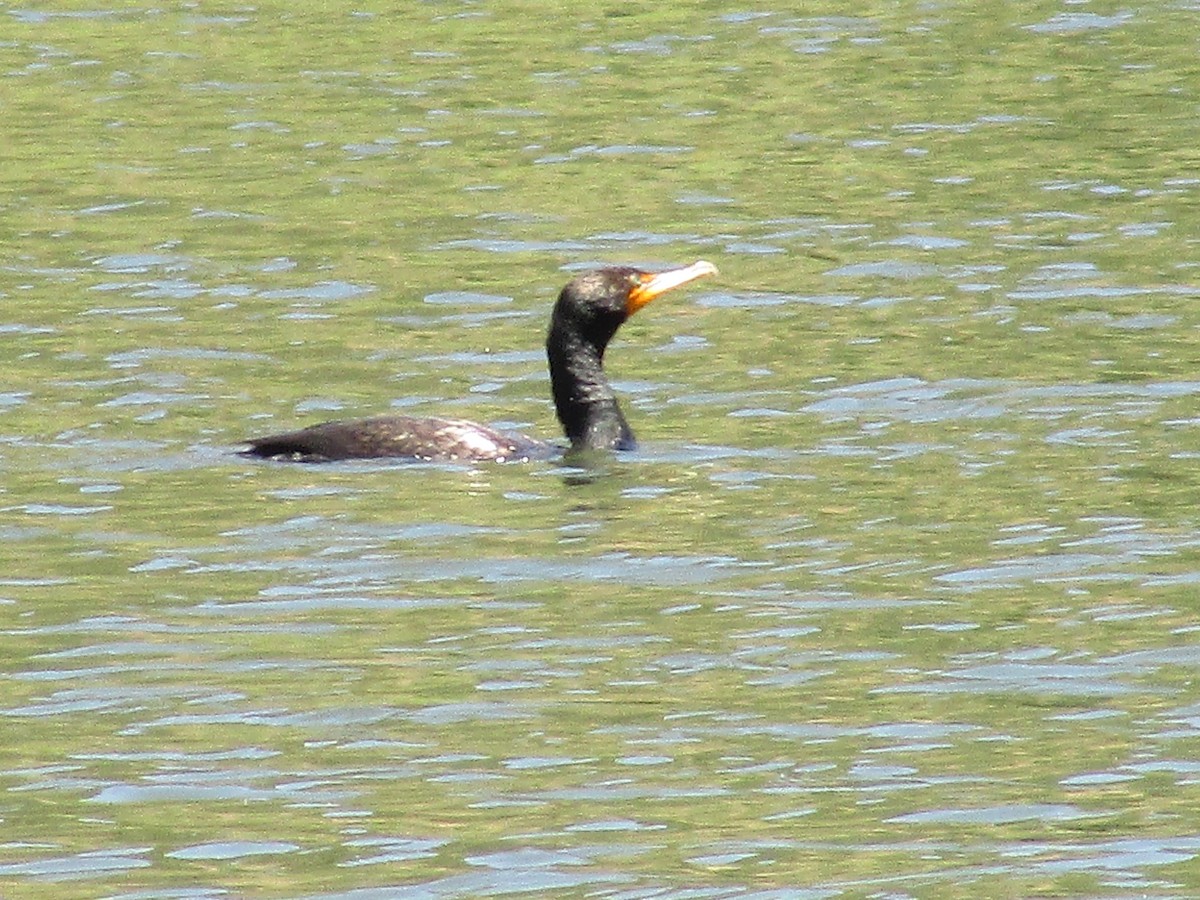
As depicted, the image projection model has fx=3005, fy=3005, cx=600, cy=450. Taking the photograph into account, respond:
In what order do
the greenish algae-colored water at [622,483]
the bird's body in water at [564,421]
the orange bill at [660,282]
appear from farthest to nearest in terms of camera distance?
1. the orange bill at [660,282]
2. the bird's body in water at [564,421]
3. the greenish algae-colored water at [622,483]

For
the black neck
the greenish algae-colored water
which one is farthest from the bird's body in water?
the greenish algae-colored water

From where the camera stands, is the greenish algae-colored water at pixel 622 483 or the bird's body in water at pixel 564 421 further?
the bird's body in water at pixel 564 421

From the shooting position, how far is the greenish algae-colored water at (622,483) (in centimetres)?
830

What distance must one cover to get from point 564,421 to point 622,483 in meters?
1.18

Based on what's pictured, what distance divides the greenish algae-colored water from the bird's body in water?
0.49ft

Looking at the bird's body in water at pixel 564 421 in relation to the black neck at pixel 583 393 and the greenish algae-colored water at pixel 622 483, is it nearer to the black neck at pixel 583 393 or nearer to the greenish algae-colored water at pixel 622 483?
the black neck at pixel 583 393

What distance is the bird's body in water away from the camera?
13.5 meters

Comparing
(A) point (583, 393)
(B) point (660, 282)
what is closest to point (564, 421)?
(A) point (583, 393)

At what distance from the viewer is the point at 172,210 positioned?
19.9 meters

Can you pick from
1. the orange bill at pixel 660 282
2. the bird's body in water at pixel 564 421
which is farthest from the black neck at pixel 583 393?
the orange bill at pixel 660 282

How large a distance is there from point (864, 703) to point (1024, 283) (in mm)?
7849

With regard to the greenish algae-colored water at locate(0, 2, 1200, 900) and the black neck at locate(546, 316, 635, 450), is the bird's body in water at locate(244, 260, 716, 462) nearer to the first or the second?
the black neck at locate(546, 316, 635, 450)

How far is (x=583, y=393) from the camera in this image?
1428cm

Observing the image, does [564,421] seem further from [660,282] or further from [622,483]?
[622,483]
